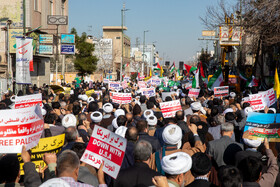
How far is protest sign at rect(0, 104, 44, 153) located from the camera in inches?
195

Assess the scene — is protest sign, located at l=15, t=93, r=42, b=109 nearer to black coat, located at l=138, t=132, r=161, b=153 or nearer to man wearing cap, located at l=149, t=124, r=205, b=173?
black coat, located at l=138, t=132, r=161, b=153

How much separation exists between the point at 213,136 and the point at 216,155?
4.67 ft

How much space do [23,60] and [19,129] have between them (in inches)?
477

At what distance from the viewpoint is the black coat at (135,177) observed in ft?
14.8

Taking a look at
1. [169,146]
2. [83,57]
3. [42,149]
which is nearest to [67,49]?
[83,57]

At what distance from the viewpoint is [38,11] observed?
42.1 metres

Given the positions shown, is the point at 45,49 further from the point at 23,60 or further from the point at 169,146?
the point at 169,146

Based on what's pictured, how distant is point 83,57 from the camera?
61.7 meters

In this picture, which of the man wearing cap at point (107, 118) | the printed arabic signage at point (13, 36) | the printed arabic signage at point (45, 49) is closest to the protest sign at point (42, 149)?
the man wearing cap at point (107, 118)

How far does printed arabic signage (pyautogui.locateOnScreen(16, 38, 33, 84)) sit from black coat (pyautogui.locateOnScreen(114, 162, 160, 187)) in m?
12.5

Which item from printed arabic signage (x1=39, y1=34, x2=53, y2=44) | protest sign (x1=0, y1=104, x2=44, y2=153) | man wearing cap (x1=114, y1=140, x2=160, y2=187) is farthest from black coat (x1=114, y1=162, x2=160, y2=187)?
printed arabic signage (x1=39, y1=34, x2=53, y2=44)

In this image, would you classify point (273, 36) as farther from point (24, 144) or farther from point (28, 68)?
point (24, 144)

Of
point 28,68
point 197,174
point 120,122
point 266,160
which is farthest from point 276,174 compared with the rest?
point 28,68

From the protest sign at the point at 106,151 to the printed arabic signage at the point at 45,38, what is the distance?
111 feet
